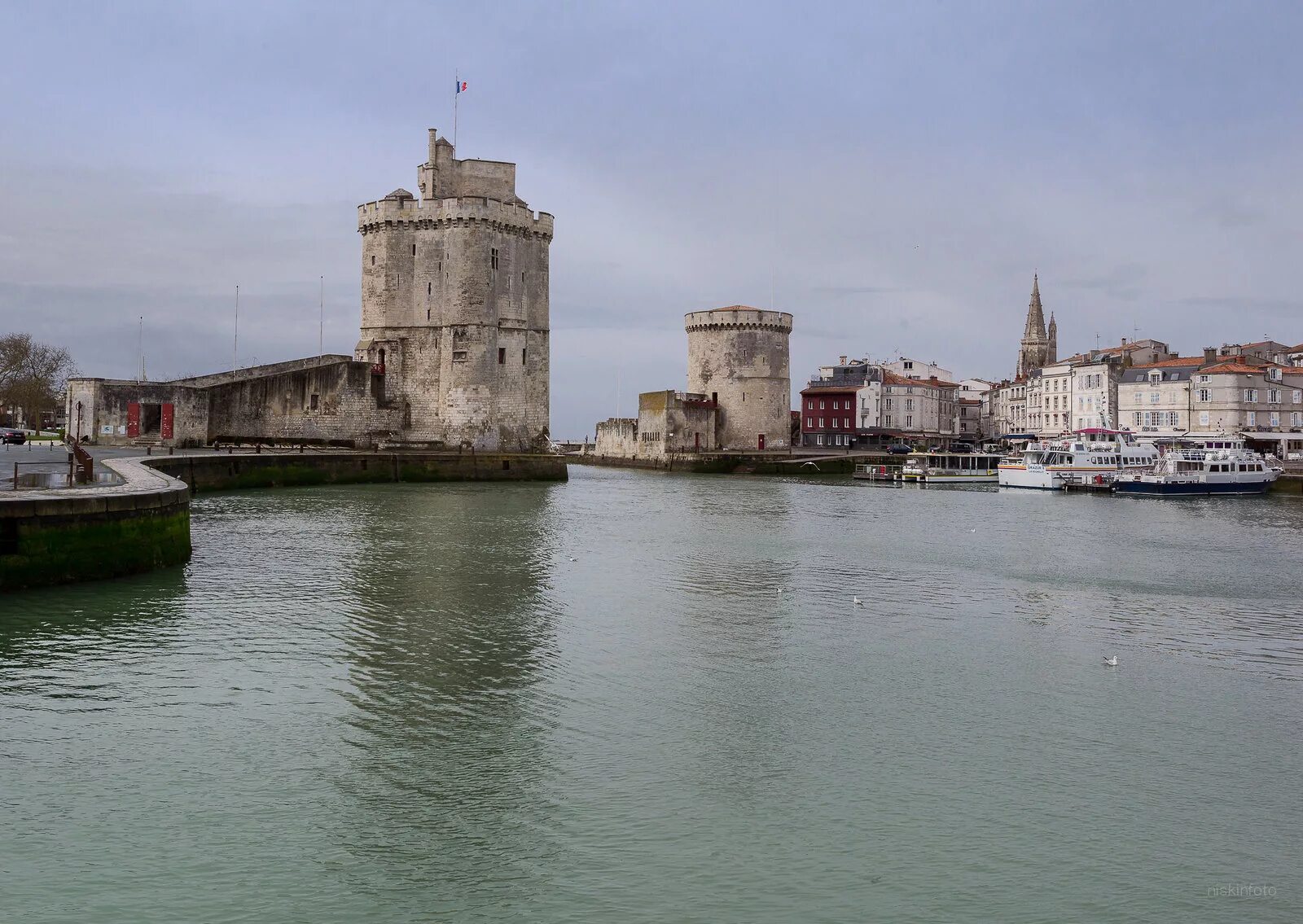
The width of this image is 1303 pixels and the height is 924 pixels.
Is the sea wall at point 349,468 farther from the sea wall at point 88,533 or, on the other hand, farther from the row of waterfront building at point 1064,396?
the row of waterfront building at point 1064,396

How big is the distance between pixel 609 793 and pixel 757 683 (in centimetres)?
328

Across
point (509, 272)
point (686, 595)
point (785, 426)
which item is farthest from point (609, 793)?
point (785, 426)

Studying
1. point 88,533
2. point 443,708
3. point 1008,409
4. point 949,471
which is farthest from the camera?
point 1008,409

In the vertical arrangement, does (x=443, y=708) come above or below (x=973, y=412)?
below

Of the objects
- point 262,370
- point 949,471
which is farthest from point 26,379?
point 949,471

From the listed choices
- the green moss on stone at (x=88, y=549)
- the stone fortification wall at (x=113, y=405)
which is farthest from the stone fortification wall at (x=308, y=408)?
the green moss on stone at (x=88, y=549)

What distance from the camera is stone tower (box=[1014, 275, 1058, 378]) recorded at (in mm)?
97625

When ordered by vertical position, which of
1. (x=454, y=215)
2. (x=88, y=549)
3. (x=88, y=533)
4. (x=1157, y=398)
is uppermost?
(x=454, y=215)

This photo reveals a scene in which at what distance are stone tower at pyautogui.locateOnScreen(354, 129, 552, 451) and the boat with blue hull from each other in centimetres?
2373

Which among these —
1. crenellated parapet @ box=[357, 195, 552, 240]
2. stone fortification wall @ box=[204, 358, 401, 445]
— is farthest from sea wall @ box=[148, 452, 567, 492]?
crenellated parapet @ box=[357, 195, 552, 240]

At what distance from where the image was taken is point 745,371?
5950cm

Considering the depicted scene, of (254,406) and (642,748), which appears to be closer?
(642,748)

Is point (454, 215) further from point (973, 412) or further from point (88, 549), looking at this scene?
point (973, 412)

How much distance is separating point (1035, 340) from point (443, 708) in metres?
96.5
